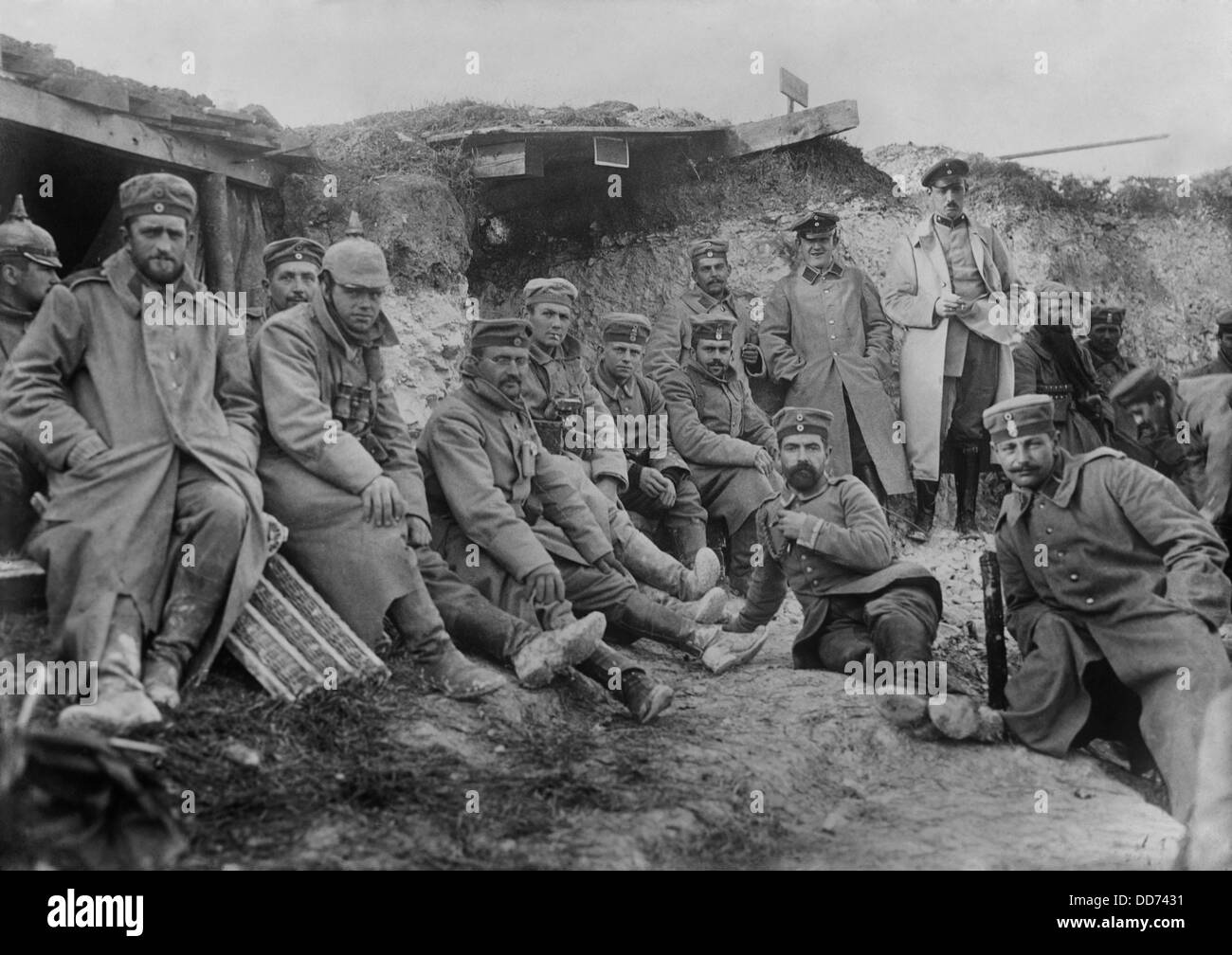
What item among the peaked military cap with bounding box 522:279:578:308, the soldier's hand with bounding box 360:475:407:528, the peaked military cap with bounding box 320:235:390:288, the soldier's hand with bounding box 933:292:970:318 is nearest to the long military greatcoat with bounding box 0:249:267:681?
the soldier's hand with bounding box 360:475:407:528

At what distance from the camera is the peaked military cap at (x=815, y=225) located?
916 cm

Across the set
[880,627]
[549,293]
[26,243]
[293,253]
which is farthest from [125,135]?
[880,627]

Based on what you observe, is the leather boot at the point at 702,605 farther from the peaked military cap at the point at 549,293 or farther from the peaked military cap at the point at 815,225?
the peaked military cap at the point at 815,225

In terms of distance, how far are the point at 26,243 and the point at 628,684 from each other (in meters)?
3.21

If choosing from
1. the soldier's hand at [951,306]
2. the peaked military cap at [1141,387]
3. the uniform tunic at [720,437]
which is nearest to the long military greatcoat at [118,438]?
the uniform tunic at [720,437]

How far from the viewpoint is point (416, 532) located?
19.6ft

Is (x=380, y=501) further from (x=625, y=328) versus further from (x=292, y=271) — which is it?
(x=625, y=328)

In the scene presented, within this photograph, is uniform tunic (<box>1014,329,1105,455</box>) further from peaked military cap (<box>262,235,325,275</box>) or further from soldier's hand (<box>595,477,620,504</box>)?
peaked military cap (<box>262,235,325,275</box>)

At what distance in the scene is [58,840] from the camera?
3729 mm

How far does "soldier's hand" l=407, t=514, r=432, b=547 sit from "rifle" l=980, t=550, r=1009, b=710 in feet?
8.33

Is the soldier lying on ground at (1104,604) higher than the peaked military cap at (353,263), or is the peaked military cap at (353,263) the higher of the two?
the peaked military cap at (353,263)

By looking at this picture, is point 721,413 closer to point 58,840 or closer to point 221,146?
point 221,146

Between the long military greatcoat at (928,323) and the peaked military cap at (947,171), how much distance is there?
0.25m
